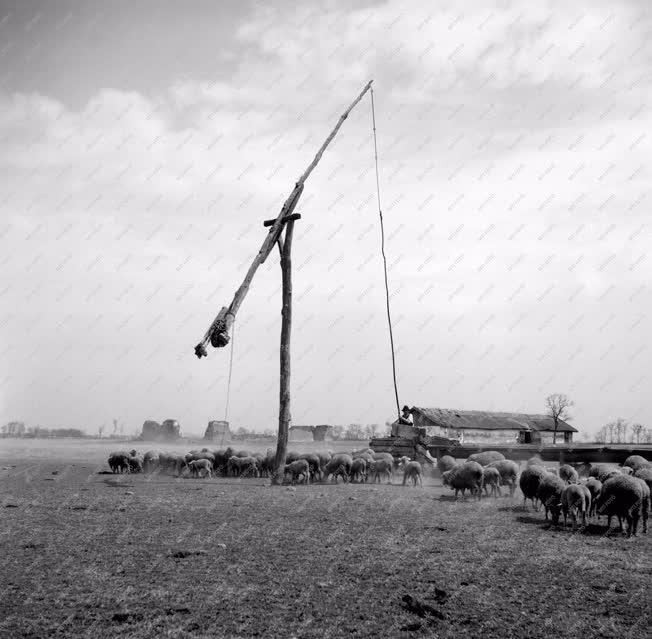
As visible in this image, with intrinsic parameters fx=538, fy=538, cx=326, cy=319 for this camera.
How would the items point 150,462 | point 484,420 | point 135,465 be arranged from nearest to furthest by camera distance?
1. point 135,465
2. point 150,462
3. point 484,420

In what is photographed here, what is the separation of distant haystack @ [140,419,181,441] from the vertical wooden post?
6168 cm

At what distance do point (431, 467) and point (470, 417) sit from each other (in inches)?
691

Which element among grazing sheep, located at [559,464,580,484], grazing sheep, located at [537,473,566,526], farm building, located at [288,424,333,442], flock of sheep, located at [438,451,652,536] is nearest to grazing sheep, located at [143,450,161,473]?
flock of sheep, located at [438,451,652,536]

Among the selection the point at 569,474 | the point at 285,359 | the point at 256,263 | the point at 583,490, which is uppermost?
the point at 256,263

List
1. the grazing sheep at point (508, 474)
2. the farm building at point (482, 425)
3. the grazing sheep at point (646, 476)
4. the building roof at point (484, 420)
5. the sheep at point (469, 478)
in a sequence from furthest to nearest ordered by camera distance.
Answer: the building roof at point (484, 420) < the farm building at point (482, 425) < the grazing sheep at point (508, 474) < the sheep at point (469, 478) < the grazing sheep at point (646, 476)

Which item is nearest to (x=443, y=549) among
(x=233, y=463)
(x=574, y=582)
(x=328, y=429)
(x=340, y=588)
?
(x=574, y=582)

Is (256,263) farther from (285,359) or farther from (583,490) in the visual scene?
(583,490)

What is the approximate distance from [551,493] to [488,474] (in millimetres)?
5566

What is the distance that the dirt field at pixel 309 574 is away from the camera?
5.54m

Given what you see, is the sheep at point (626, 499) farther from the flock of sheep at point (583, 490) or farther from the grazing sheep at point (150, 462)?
the grazing sheep at point (150, 462)

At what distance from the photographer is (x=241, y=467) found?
83.0 ft

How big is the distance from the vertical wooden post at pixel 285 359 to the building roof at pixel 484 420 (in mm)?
18386

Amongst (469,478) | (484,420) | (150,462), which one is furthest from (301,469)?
(484,420)

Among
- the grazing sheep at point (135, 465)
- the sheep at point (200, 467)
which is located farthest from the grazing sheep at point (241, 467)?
→ the grazing sheep at point (135, 465)
